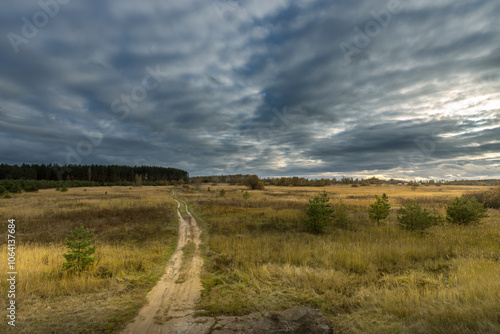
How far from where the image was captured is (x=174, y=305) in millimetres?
6547

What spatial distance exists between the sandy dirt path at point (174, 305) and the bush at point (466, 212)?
21.1 m

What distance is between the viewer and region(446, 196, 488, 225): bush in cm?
1716

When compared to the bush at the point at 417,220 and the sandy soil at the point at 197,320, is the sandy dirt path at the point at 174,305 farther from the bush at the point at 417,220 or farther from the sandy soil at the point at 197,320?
the bush at the point at 417,220

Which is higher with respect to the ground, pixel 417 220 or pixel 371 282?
pixel 417 220

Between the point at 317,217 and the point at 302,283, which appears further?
the point at 317,217

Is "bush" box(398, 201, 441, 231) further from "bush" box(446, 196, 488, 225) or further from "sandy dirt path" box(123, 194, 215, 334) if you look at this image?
"sandy dirt path" box(123, 194, 215, 334)

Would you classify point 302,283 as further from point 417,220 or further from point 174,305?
point 417,220

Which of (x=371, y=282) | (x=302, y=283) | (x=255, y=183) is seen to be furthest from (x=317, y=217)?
(x=255, y=183)

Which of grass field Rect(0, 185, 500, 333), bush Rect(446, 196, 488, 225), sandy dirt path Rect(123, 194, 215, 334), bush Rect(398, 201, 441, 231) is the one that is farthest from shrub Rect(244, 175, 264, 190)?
sandy dirt path Rect(123, 194, 215, 334)

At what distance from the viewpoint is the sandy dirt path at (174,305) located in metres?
5.38

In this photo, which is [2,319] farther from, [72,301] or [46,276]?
[46,276]

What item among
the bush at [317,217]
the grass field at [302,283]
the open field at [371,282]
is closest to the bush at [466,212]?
the grass field at [302,283]

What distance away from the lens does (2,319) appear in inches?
219

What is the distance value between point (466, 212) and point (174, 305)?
22692 millimetres
